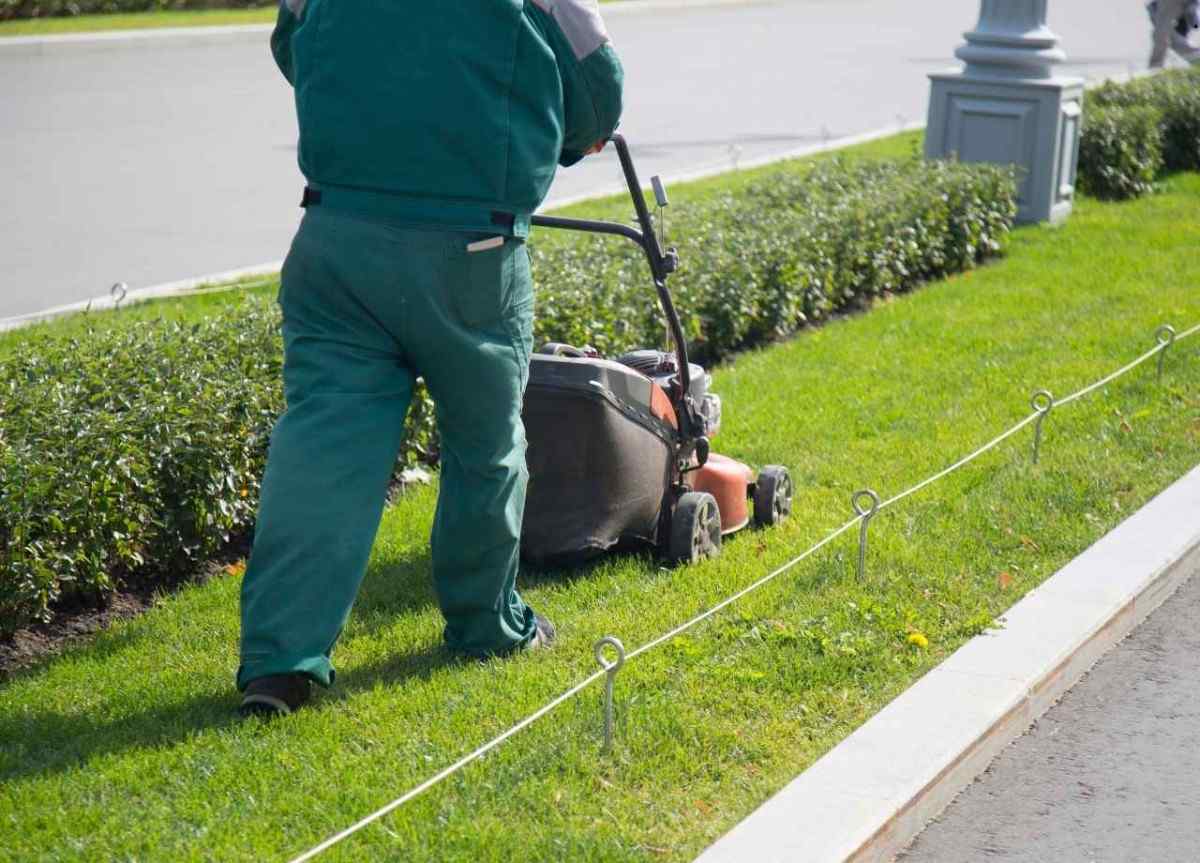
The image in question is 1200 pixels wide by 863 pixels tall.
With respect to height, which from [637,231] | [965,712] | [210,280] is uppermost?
[637,231]

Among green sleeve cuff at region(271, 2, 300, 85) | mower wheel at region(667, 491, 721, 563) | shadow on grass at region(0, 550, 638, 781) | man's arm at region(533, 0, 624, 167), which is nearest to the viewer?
shadow on grass at region(0, 550, 638, 781)

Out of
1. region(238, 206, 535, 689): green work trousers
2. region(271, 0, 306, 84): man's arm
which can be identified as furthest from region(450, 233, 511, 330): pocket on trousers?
region(271, 0, 306, 84): man's arm

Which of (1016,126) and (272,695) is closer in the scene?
(272,695)

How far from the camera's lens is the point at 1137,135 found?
12930mm

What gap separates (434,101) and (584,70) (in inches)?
16.6

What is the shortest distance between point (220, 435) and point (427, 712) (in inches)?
58.0

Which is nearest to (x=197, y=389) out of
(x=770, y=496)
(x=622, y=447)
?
(x=622, y=447)

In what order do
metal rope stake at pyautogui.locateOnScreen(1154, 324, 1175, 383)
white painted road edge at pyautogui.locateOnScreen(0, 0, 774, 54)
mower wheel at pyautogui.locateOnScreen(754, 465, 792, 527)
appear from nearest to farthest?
mower wheel at pyautogui.locateOnScreen(754, 465, 792, 527) → metal rope stake at pyautogui.locateOnScreen(1154, 324, 1175, 383) → white painted road edge at pyautogui.locateOnScreen(0, 0, 774, 54)

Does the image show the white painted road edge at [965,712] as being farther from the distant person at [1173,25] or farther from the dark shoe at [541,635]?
the distant person at [1173,25]

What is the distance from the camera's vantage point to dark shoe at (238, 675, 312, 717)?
13.1ft

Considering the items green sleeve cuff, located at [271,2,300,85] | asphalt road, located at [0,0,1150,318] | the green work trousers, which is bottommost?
asphalt road, located at [0,0,1150,318]

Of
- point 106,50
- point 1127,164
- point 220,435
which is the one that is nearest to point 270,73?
point 106,50

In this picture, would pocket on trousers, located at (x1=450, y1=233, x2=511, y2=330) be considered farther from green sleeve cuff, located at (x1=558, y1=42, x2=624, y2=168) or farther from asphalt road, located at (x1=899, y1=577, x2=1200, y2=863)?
asphalt road, located at (x1=899, y1=577, x2=1200, y2=863)

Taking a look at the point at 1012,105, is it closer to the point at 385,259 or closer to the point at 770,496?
the point at 770,496
